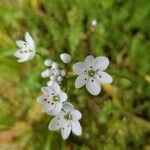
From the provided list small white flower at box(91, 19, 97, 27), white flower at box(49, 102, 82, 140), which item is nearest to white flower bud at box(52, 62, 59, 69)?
white flower at box(49, 102, 82, 140)

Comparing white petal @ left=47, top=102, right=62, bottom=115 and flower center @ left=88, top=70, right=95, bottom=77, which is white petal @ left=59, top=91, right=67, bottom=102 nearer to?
white petal @ left=47, top=102, right=62, bottom=115

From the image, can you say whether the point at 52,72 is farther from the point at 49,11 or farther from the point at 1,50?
the point at 49,11

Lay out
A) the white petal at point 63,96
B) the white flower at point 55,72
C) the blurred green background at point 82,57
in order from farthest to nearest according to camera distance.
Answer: the blurred green background at point 82,57, the white flower at point 55,72, the white petal at point 63,96

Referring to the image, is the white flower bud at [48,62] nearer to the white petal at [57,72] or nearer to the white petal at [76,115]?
the white petal at [57,72]

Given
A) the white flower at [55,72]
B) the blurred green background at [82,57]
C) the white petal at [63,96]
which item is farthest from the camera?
the blurred green background at [82,57]

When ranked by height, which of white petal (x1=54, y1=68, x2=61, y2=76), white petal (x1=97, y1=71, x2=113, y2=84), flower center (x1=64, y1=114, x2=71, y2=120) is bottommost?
flower center (x1=64, y1=114, x2=71, y2=120)

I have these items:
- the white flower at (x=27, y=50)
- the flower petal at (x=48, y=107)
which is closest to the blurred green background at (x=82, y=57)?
the white flower at (x=27, y=50)

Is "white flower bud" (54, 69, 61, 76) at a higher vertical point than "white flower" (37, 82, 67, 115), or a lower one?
higher
